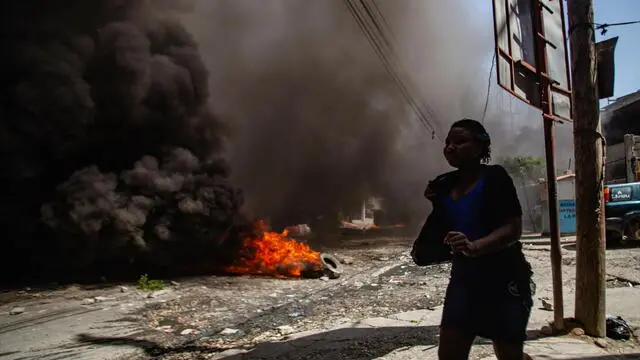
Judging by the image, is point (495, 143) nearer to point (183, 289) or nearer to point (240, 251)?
point (240, 251)

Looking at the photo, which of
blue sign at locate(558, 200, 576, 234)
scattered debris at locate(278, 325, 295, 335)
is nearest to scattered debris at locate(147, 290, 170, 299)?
scattered debris at locate(278, 325, 295, 335)

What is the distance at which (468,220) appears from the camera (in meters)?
1.66

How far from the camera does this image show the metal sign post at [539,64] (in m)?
3.19

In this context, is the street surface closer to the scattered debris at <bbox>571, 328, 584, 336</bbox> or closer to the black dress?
the scattered debris at <bbox>571, 328, 584, 336</bbox>

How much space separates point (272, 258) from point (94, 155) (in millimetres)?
5330

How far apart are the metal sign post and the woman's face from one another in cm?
177

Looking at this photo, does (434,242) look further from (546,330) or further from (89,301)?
(89,301)

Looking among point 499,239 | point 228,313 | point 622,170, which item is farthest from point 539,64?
point 622,170

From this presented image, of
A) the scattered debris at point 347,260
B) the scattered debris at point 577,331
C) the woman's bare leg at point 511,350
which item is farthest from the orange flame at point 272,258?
the woman's bare leg at point 511,350

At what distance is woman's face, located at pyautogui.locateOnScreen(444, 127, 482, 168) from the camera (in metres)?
1.70

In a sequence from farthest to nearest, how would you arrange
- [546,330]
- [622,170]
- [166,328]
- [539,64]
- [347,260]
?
[622,170] → [347,260] → [166,328] → [539,64] → [546,330]

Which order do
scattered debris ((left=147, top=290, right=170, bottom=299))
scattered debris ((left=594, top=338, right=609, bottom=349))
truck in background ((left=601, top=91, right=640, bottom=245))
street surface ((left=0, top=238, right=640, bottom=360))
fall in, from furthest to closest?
truck in background ((left=601, top=91, right=640, bottom=245)) → scattered debris ((left=147, top=290, right=170, bottom=299)) → street surface ((left=0, top=238, right=640, bottom=360)) → scattered debris ((left=594, top=338, right=609, bottom=349))

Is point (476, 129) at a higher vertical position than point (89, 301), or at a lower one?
higher

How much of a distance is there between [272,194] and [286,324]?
1419 centimetres
